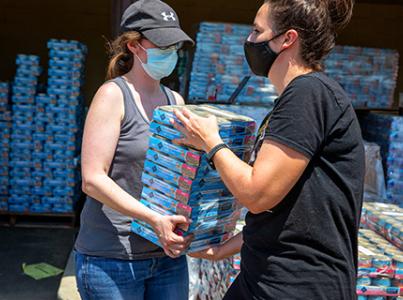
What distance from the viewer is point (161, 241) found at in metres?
2.22

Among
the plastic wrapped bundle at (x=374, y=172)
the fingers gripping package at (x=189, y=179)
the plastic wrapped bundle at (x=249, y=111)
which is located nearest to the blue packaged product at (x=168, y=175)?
the fingers gripping package at (x=189, y=179)

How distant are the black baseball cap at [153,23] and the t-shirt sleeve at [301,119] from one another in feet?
2.76

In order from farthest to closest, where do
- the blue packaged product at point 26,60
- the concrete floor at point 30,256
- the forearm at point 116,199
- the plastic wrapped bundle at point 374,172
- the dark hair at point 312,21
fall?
the blue packaged product at point 26,60
the plastic wrapped bundle at point 374,172
the concrete floor at point 30,256
the forearm at point 116,199
the dark hair at point 312,21

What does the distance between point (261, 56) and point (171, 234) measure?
0.80 m

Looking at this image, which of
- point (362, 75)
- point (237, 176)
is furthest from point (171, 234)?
point (362, 75)

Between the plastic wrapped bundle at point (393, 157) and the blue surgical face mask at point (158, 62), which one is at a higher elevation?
the blue surgical face mask at point (158, 62)

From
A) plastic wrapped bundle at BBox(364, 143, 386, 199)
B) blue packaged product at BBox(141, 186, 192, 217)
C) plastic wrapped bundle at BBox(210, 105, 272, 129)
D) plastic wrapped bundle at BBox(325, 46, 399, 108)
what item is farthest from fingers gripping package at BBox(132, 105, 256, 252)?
plastic wrapped bundle at BBox(325, 46, 399, 108)

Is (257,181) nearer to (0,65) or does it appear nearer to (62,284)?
(62,284)

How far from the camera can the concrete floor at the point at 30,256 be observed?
545 cm

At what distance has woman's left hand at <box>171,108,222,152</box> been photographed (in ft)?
6.08

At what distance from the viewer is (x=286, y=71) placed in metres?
1.81

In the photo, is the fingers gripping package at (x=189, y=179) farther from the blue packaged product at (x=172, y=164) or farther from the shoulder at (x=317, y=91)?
the shoulder at (x=317, y=91)

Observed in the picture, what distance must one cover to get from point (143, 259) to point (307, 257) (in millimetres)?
884

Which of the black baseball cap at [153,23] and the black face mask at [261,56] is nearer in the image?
the black face mask at [261,56]
